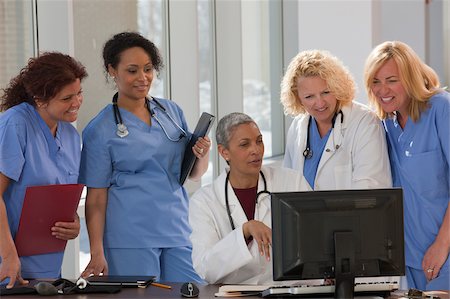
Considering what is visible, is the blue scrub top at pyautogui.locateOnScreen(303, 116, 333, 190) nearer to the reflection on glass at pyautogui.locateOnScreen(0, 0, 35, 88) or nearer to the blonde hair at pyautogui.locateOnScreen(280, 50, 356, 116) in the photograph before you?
the blonde hair at pyautogui.locateOnScreen(280, 50, 356, 116)

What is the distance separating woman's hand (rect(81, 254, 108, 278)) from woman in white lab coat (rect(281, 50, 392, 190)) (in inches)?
33.2

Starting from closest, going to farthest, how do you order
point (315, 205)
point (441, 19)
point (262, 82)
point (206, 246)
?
point (315, 205) → point (206, 246) → point (262, 82) → point (441, 19)

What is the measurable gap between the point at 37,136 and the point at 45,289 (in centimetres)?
65

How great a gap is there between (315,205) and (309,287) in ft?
0.91

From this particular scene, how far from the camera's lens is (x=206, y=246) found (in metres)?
2.94

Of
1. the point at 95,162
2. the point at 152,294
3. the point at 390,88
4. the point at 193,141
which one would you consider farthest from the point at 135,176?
the point at 390,88

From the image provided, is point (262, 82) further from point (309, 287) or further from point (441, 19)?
point (309, 287)

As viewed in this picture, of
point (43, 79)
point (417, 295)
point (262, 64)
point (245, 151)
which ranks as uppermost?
point (262, 64)

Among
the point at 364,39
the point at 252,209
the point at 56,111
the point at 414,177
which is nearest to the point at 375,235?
the point at 252,209

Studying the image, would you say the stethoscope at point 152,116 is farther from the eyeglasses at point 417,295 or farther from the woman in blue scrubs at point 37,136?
the eyeglasses at point 417,295

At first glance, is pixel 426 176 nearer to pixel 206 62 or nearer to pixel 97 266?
pixel 97 266

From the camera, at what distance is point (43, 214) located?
3.06 m

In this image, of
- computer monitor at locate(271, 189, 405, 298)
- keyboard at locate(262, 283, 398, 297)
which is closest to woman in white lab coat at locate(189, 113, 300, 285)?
keyboard at locate(262, 283, 398, 297)

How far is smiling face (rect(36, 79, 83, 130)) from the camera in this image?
3115 mm
